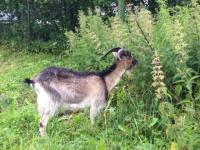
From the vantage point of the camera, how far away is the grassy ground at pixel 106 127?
5801 millimetres

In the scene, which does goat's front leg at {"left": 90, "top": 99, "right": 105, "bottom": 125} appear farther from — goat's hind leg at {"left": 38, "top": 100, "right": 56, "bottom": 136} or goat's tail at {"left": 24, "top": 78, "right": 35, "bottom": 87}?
goat's tail at {"left": 24, "top": 78, "right": 35, "bottom": 87}

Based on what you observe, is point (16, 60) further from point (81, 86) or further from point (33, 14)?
point (81, 86)

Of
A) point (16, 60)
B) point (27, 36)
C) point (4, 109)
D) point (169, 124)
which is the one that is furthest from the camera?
point (27, 36)

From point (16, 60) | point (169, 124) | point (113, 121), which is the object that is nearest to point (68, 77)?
point (113, 121)

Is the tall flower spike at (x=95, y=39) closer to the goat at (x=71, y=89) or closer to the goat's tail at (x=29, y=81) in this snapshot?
the goat at (x=71, y=89)

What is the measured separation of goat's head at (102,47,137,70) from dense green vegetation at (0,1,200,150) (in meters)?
0.08

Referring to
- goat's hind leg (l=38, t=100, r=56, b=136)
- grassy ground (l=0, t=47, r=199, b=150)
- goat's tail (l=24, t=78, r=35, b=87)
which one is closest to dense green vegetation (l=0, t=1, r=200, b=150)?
grassy ground (l=0, t=47, r=199, b=150)

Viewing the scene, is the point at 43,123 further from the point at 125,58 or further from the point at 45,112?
the point at 125,58

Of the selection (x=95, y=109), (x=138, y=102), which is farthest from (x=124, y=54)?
(x=95, y=109)

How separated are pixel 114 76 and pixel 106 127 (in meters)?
1.55

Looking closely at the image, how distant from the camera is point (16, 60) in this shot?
39.6 feet

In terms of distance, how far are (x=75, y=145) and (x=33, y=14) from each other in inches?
276

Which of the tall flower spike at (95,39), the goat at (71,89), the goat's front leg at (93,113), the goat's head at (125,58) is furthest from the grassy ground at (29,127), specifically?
the tall flower spike at (95,39)

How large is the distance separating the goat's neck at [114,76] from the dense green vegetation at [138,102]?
179 millimetres
